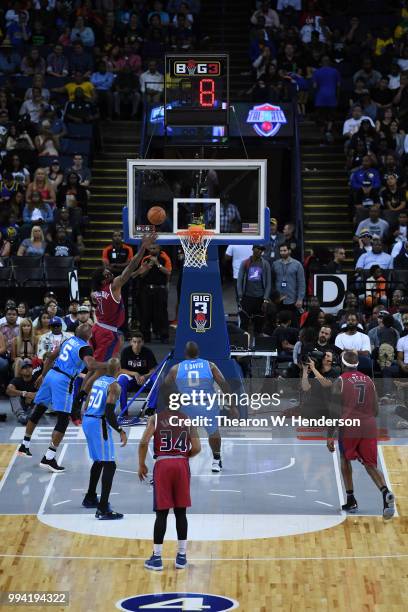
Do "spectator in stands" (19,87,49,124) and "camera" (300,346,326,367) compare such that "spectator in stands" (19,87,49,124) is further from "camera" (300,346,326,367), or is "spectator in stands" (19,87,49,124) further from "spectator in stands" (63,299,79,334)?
"camera" (300,346,326,367)

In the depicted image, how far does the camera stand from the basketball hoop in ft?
59.2

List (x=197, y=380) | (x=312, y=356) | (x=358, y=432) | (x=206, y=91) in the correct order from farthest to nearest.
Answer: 1. (x=206, y=91)
2. (x=312, y=356)
3. (x=197, y=380)
4. (x=358, y=432)

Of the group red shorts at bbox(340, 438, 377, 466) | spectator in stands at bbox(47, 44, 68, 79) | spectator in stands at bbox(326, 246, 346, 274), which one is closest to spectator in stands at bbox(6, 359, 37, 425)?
spectator in stands at bbox(326, 246, 346, 274)

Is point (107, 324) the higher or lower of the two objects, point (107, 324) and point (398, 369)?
the higher

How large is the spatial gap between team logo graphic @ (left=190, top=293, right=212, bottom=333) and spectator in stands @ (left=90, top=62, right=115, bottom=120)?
30.2 feet

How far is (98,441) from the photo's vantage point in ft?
46.4

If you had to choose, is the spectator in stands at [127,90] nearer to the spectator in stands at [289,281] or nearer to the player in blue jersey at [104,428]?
the spectator in stands at [289,281]

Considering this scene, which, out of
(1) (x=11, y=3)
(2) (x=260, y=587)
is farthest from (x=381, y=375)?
(1) (x=11, y=3)

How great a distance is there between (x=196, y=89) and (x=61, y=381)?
5854 millimetres

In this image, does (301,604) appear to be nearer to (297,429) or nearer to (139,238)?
(297,429)

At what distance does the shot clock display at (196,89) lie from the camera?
19.8 meters

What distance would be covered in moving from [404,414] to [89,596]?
6.97 meters

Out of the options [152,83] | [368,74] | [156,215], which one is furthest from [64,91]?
[156,215]

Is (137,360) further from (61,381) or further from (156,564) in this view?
(156,564)
